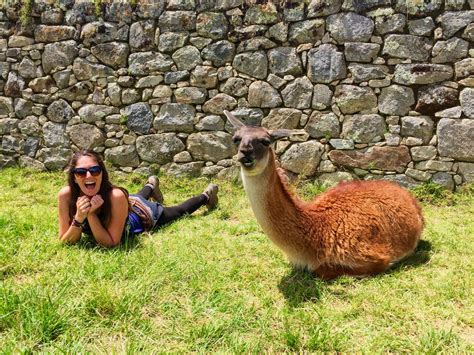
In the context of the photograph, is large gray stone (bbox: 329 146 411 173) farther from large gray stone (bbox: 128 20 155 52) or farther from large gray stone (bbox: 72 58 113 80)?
large gray stone (bbox: 72 58 113 80)

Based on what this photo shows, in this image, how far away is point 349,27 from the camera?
16.1 ft

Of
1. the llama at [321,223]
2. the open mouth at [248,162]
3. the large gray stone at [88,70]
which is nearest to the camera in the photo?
the open mouth at [248,162]

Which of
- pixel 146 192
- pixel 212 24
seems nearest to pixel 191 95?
pixel 212 24

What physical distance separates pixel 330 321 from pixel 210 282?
0.87 metres

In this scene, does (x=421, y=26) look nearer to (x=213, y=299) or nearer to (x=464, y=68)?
(x=464, y=68)

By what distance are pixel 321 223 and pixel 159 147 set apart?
3561mm

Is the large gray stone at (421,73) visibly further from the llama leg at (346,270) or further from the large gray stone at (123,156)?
the large gray stone at (123,156)

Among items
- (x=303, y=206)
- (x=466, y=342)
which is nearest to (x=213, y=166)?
(x=303, y=206)

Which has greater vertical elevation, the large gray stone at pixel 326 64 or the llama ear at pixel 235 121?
the large gray stone at pixel 326 64

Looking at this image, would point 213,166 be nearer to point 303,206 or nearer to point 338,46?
point 338,46

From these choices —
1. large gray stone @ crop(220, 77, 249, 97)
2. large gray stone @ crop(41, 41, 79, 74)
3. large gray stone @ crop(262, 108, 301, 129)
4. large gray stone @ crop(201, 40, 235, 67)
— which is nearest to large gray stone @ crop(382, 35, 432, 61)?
large gray stone @ crop(262, 108, 301, 129)

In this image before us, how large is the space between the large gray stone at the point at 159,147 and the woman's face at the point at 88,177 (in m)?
2.62

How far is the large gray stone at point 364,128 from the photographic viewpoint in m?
4.96

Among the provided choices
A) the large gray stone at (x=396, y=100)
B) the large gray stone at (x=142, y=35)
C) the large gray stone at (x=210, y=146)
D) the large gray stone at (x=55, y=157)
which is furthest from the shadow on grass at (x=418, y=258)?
the large gray stone at (x=55, y=157)
